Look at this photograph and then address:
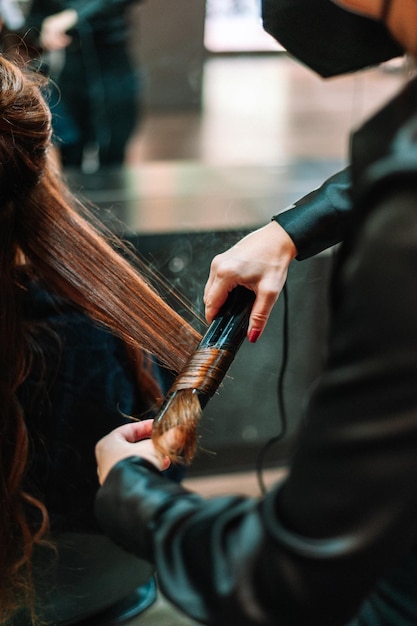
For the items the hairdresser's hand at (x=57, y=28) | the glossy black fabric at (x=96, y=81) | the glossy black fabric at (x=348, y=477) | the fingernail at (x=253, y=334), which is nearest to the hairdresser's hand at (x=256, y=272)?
the fingernail at (x=253, y=334)

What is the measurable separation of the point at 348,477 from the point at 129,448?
207 mm

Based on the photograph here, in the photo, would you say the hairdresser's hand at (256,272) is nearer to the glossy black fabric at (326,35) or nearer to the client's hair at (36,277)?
the client's hair at (36,277)

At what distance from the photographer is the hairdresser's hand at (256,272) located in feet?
2.50

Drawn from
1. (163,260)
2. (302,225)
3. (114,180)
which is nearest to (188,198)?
(114,180)

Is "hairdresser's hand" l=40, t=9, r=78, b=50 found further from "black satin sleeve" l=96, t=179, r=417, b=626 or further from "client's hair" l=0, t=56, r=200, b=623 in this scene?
"black satin sleeve" l=96, t=179, r=417, b=626

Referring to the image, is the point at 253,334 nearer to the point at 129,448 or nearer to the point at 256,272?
the point at 256,272

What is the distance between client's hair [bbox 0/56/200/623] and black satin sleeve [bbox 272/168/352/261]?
14cm

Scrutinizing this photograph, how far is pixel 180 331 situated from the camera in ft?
2.75

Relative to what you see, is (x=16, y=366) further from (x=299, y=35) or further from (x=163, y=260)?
(x=299, y=35)

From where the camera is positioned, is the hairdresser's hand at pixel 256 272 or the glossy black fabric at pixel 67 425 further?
the glossy black fabric at pixel 67 425

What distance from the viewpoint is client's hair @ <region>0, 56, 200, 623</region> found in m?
0.84

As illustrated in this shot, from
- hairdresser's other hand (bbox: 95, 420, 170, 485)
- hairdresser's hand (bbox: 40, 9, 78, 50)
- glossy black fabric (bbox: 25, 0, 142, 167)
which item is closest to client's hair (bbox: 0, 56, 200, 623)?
hairdresser's other hand (bbox: 95, 420, 170, 485)

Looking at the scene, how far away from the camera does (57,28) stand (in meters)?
2.62

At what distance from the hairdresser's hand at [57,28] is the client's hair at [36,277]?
1815 millimetres
